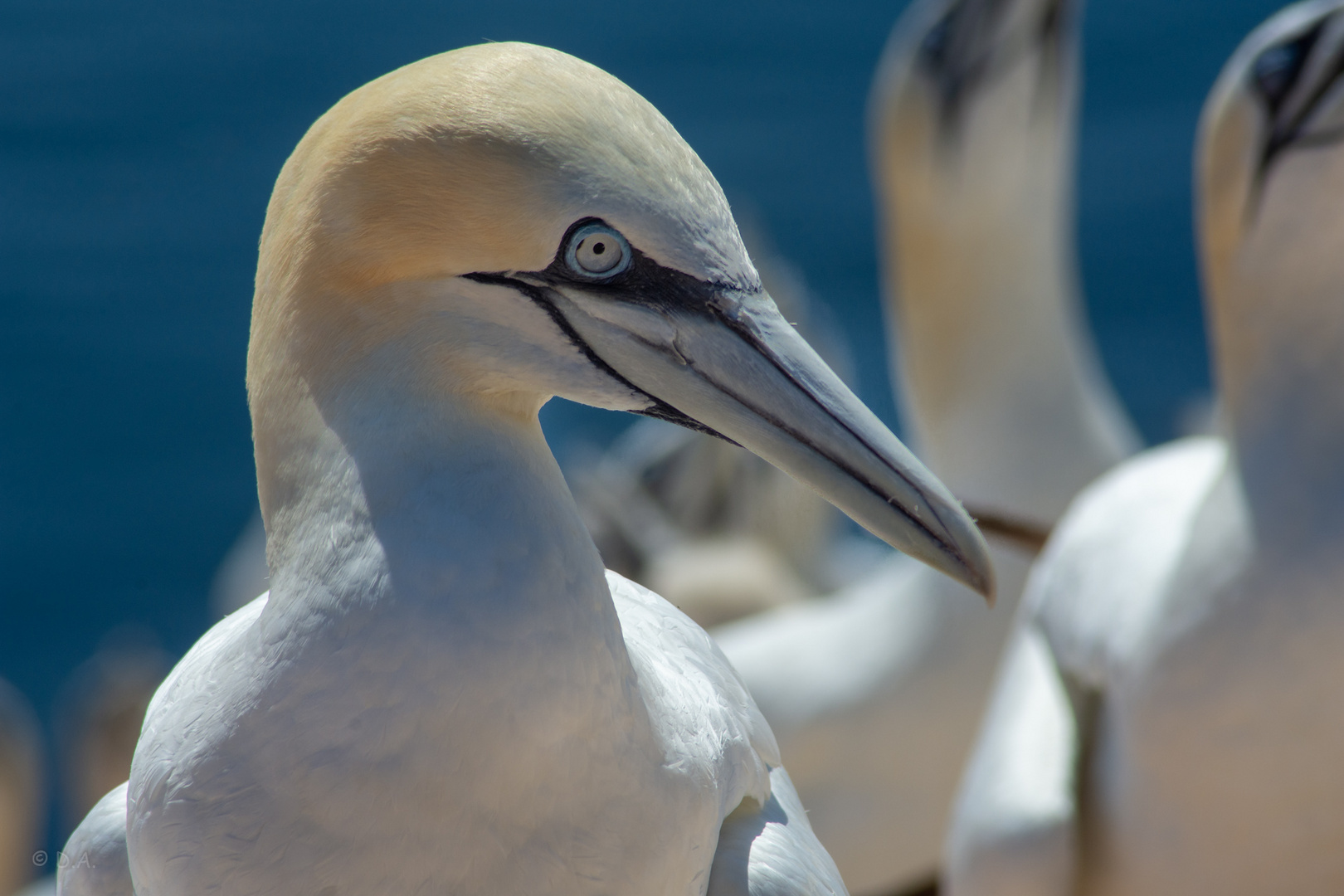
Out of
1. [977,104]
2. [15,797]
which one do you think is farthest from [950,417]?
[15,797]

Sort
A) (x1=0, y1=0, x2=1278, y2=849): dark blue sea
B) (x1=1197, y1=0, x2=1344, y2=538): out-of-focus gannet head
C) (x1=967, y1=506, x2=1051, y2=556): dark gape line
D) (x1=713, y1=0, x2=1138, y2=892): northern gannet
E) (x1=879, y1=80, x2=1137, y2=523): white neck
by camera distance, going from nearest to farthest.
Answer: (x1=1197, y1=0, x2=1344, y2=538): out-of-focus gannet head → (x1=967, y1=506, x2=1051, y2=556): dark gape line → (x1=713, y1=0, x2=1138, y2=892): northern gannet → (x1=879, y1=80, x2=1137, y2=523): white neck → (x1=0, y1=0, x2=1278, y2=849): dark blue sea

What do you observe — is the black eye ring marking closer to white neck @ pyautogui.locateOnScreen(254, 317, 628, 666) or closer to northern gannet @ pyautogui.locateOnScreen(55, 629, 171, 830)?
white neck @ pyautogui.locateOnScreen(254, 317, 628, 666)

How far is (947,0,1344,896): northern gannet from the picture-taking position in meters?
2.07

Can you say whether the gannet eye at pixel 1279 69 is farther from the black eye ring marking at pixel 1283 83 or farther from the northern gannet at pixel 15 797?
the northern gannet at pixel 15 797

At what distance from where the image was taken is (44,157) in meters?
6.65

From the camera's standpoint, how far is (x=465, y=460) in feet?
3.97

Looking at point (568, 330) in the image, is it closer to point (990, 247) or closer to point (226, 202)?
point (990, 247)

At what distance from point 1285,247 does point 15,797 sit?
11.0 ft

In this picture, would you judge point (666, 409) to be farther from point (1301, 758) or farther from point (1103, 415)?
point (1103, 415)

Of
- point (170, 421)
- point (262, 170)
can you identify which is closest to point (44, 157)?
point (262, 170)

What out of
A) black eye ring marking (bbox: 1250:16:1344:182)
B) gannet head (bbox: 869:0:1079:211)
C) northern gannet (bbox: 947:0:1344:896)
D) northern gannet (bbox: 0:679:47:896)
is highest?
gannet head (bbox: 869:0:1079:211)

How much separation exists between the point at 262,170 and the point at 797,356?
19.5ft

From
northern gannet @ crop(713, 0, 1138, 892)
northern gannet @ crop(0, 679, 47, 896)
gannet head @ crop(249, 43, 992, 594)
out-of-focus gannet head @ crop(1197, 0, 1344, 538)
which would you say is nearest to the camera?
gannet head @ crop(249, 43, 992, 594)

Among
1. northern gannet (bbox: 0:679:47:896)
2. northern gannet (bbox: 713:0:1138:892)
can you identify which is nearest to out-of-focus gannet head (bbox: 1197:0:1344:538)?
northern gannet (bbox: 713:0:1138:892)
